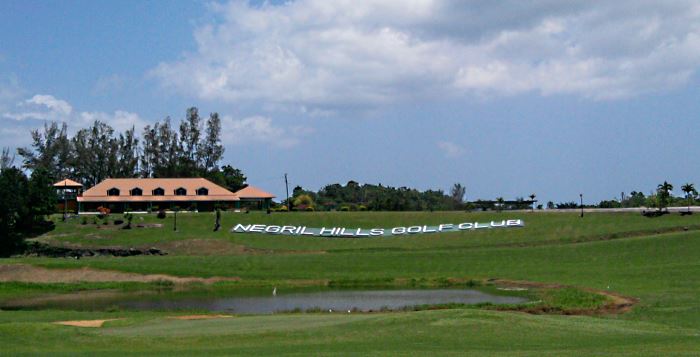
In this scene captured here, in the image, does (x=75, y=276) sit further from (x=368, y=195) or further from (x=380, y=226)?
(x=368, y=195)

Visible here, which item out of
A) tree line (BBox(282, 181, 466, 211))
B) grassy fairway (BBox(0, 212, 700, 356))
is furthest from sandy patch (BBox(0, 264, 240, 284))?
tree line (BBox(282, 181, 466, 211))

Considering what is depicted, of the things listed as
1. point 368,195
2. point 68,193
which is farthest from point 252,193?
point 368,195

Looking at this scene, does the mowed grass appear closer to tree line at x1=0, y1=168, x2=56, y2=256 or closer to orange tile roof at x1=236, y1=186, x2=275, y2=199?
tree line at x1=0, y1=168, x2=56, y2=256

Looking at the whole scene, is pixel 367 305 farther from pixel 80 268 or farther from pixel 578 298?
pixel 80 268

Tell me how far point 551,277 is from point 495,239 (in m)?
24.1

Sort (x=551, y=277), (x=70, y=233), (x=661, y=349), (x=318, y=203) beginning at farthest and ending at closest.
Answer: (x=318, y=203) < (x=70, y=233) < (x=551, y=277) < (x=661, y=349)

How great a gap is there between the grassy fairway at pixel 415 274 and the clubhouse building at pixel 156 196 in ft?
63.1

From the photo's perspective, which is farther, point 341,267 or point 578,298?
point 341,267

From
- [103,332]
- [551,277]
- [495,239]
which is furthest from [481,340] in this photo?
[495,239]

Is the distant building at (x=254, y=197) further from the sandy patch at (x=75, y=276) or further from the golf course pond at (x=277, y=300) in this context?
the golf course pond at (x=277, y=300)

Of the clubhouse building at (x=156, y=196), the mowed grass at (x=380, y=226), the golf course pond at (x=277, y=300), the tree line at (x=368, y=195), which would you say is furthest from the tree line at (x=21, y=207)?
the tree line at (x=368, y=195)

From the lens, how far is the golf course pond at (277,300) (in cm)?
4419

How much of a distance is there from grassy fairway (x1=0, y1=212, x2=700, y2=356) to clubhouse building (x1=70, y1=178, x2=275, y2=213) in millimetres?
19219

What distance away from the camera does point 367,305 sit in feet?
145
